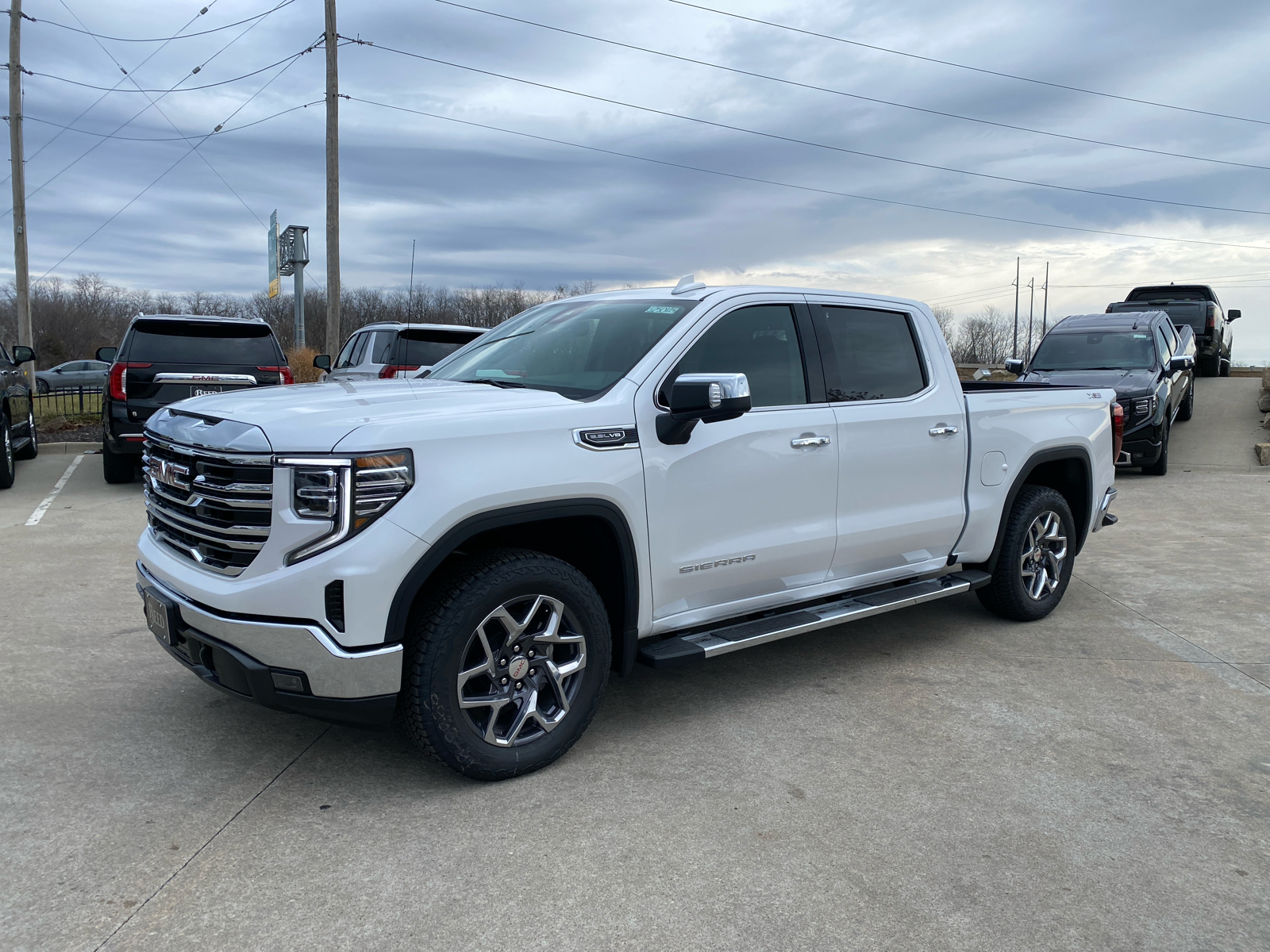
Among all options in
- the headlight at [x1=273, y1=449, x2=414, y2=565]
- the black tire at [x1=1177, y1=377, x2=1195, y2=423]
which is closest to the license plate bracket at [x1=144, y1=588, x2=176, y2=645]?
the headlight at [x1=273, y1=449, x2=414, y2=565]

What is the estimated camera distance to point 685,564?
3969mm

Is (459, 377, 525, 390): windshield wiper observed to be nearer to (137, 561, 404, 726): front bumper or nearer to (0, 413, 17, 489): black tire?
(137, 561, 404, 726): front bumper

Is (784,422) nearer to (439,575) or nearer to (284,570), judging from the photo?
(439,575)

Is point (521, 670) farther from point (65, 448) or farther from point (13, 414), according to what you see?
point (65, 448)

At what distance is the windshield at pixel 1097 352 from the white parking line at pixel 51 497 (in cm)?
1270

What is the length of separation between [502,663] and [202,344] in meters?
8.29

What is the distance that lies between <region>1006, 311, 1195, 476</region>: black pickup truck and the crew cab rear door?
7.98 m

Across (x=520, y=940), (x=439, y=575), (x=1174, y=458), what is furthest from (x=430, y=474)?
(x=1174, y=458)

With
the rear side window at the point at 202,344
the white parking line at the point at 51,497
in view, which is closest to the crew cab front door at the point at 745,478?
the white parking line at the point at 51,497

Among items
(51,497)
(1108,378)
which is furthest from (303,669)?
(1108,378)

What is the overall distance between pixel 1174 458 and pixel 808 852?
13772mm

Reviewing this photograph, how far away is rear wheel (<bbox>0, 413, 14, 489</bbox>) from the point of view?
10.4m

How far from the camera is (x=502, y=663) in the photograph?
3.56 m

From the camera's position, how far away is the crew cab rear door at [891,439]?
4633 millimetres
